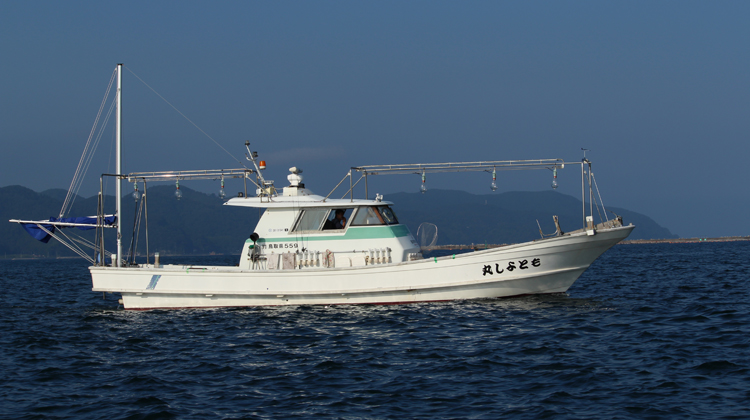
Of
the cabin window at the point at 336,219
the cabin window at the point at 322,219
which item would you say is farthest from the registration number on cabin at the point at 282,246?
the cabin window at the point at 336,219

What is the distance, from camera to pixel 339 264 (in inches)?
700

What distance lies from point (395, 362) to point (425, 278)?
5.20m

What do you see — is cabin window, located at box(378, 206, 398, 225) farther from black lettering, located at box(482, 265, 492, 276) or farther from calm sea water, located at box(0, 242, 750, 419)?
black lettering, located at box(482, 265, 492, 276)

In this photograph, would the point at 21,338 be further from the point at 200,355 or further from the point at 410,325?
the point at 410,325

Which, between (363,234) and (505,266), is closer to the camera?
(505,266)

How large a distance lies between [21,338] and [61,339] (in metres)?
1.18

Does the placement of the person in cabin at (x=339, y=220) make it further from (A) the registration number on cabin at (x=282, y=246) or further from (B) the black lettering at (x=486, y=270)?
(B) the black lettering at (x=486, y=270)

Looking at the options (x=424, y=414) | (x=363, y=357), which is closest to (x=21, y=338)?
(x=363, y=357)

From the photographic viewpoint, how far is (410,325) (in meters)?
14.5

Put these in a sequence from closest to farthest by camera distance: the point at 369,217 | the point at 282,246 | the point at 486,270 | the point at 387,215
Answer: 1. the point at 486,270
2. the point at 369,217
3. the point at 282,246
4. the point at 387,215

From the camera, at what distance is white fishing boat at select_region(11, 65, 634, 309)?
16.5m

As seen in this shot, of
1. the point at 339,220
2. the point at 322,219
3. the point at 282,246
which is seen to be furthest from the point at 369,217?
the point at 282,246

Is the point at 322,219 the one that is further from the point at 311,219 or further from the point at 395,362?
the point at 395,362

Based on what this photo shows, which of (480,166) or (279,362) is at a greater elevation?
(480,166)
